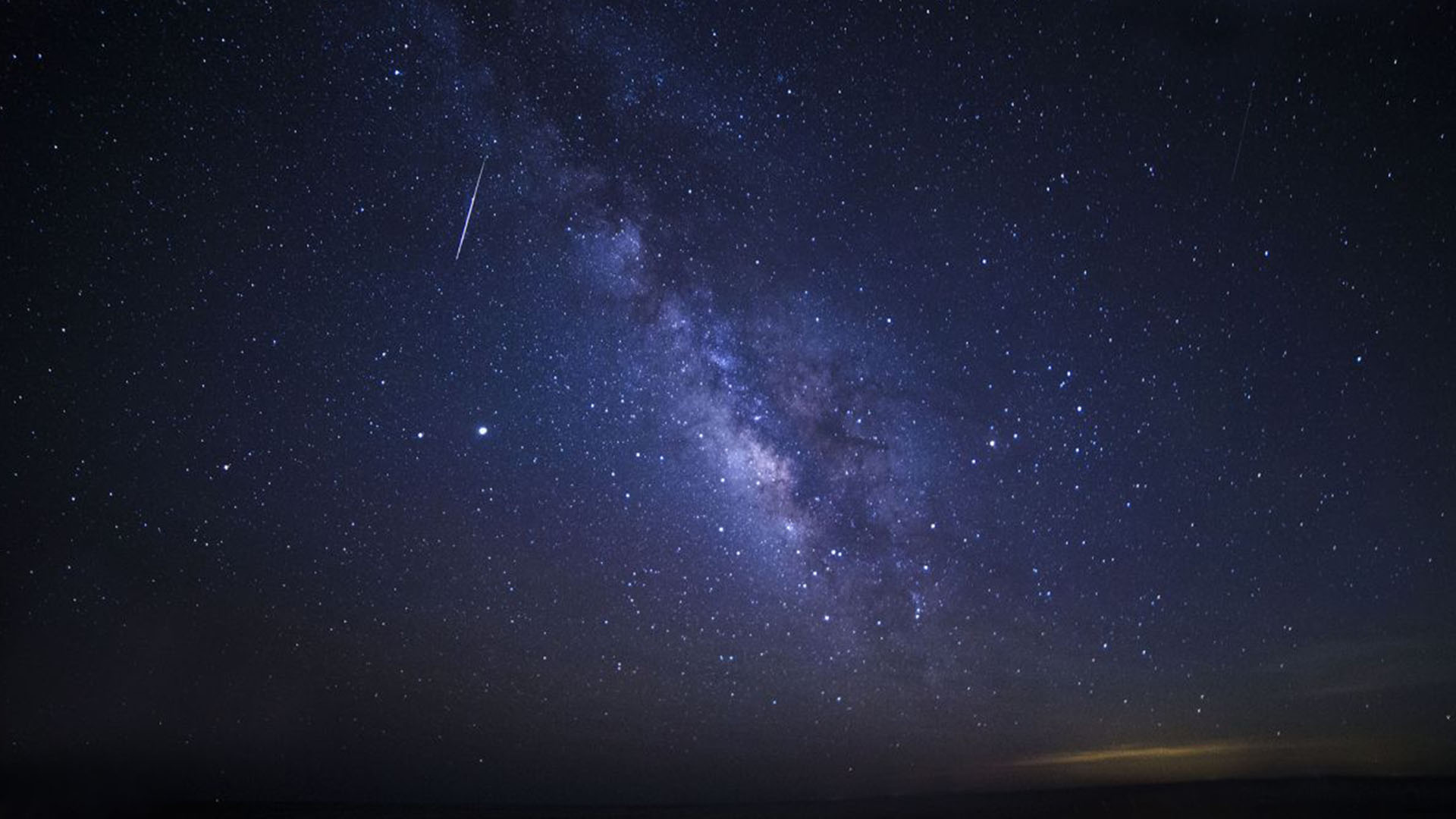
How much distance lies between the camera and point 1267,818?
2830 cm

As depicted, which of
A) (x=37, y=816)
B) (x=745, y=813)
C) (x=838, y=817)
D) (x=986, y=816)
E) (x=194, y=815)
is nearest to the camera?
(x=37, y=816)

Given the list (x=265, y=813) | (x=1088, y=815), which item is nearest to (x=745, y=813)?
(x=1088, y=815)

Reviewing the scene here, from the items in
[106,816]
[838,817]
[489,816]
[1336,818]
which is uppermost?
[106,816]

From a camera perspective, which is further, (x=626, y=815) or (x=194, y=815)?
(x=626, y=815)

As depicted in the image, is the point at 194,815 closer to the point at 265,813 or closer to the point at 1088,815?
the point at 265,813

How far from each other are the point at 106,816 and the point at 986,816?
49.3m

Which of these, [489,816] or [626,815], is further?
[626,815]

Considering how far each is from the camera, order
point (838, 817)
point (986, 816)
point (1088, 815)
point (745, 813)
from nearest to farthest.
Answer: point (1088, 815), point (986, 816), point (745, 813), point (838, 817)

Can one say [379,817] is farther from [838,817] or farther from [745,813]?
[838,817]

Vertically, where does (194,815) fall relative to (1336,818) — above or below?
below

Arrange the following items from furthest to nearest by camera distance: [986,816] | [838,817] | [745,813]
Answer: [838,817] < [745,813] < [986,816]

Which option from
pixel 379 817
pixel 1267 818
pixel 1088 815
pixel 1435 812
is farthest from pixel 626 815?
pixel 1435 812

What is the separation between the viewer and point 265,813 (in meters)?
49.0

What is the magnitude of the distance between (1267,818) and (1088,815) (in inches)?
678
